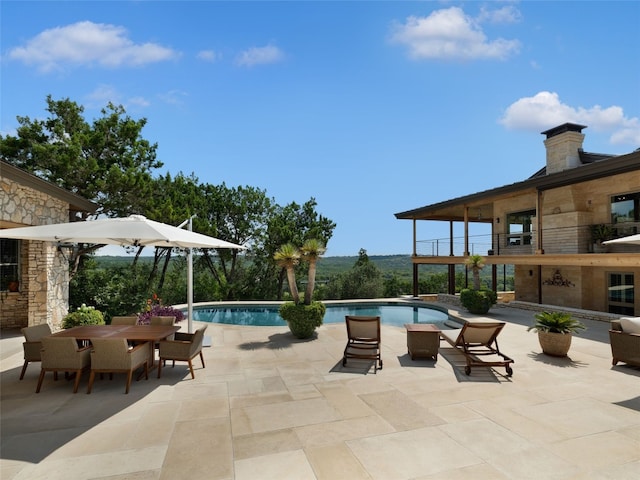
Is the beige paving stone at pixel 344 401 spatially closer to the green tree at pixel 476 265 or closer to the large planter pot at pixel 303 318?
the large planter pot at pixel 303 318

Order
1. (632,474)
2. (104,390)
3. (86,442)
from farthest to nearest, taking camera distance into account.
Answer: (104,390) → (86,442) → (632,474)

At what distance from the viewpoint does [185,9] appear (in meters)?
9.20

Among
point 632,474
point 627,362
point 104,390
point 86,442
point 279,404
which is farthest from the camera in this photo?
point 627,362

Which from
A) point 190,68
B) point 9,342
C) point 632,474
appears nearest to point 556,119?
point 190,68

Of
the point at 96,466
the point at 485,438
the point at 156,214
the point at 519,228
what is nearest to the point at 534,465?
the point at 485,438

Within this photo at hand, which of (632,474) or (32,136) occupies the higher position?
(32,136)

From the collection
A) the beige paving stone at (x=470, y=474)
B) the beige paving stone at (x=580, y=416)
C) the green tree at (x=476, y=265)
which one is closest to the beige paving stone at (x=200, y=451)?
the beige paving stone at (x=470, y=474)

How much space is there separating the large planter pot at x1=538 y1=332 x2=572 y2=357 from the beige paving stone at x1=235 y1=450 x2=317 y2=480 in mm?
6013

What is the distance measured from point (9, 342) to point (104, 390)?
15.7 feet

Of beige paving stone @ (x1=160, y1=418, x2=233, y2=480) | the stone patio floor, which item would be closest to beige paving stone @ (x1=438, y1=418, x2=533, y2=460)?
the stone patio floor

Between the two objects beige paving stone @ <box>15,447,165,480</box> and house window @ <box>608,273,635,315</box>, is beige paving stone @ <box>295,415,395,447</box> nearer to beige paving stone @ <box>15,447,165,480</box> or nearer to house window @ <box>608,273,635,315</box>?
beige paving stone @ <box>15,447,165,480</box>

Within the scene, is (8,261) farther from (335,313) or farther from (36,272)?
(335,313)

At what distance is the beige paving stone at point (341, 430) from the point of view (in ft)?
12.8

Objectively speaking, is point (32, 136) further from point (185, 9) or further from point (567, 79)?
point (567, 79)
